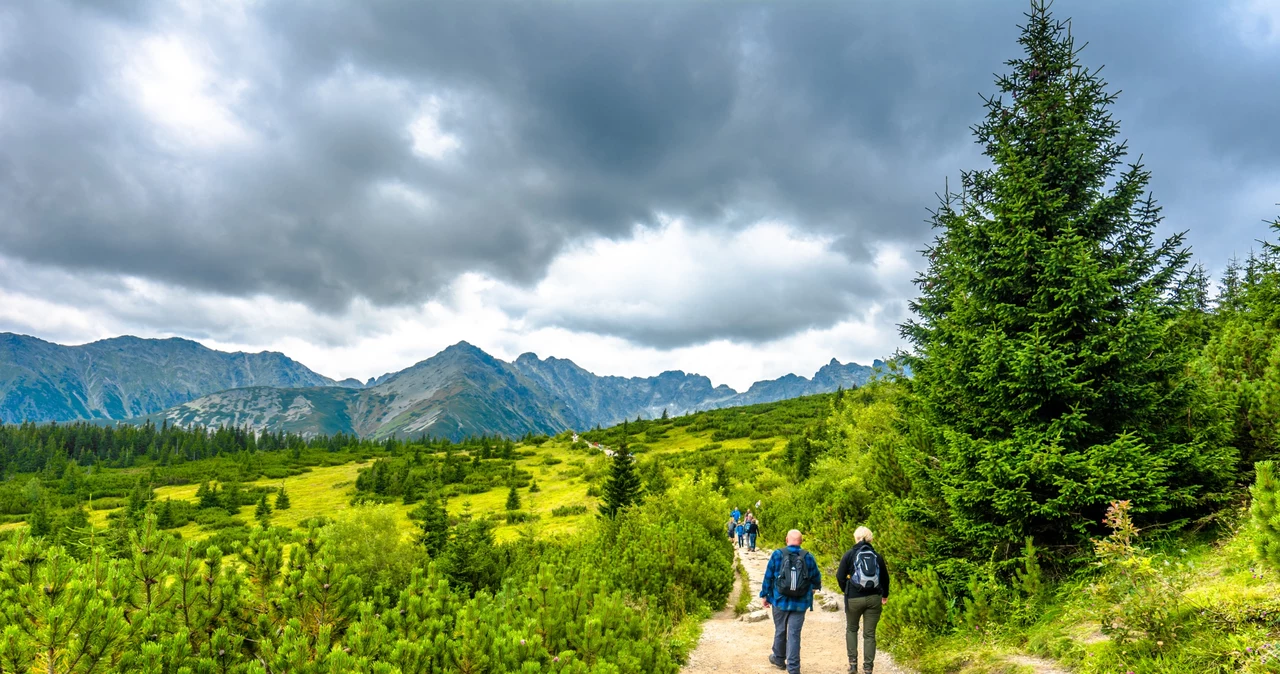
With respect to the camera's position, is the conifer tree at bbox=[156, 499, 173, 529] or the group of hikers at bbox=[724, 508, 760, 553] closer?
the group of hikers at bbox=[724, 508, 760, 553]

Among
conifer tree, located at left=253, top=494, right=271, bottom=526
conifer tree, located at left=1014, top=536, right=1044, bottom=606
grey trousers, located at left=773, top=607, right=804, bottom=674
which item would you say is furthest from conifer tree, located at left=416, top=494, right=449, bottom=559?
conifer tree, located at left=253, top=494, right=271, bottom=526

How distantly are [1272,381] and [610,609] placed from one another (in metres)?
11.2

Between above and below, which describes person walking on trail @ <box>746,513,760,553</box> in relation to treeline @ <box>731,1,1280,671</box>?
below

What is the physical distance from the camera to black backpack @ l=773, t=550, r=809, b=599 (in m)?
9.03

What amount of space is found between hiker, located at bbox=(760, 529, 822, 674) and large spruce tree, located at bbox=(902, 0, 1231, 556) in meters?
2.80

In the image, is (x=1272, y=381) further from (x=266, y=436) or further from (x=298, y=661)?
(x=266, y=436)

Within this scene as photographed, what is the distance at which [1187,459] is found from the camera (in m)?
8.93

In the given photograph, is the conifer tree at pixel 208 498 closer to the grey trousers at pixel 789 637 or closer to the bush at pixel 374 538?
the bush at pixel 374 538

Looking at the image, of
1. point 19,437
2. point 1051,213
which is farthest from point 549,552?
point 19,437

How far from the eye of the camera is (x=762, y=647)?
440 inches

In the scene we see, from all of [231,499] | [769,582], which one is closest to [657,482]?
[769,582]

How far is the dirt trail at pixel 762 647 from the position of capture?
9.79m

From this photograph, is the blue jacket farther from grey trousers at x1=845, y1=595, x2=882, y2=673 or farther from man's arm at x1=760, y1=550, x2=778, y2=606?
grey trousers at x1=845, y1=595, x2=882, y2=673

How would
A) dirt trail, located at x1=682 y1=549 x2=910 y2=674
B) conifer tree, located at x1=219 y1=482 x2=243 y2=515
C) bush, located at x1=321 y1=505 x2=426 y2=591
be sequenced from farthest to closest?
1. conifer tree, located at x1=219 y1=482 x2=243 y2=515
2. bush, located at x1=321 y1=505 x2=426 y2=591
3. dirt trail, located at x1=682 y1=549 x2=910 y2=674
